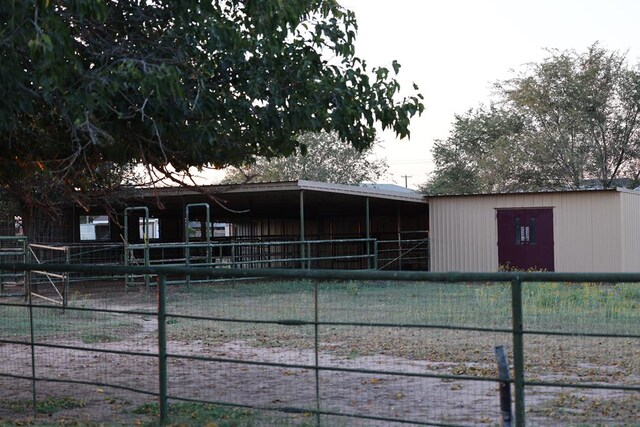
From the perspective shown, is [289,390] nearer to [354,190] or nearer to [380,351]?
[380,351]

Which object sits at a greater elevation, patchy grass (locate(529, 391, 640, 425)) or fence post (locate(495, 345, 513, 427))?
fence post (locate(495, 345, 513, 427))

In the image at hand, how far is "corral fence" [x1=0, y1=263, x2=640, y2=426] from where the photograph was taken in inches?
242

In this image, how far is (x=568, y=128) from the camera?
48531 millimetres

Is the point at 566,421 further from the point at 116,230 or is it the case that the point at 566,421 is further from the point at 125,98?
the point at 116,230

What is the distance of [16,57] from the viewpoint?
7609 mm

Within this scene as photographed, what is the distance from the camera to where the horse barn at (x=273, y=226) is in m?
26.6

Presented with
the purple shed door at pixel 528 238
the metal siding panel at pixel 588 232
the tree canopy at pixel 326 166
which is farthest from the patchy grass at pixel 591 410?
the tree canopy at pixel 326 166

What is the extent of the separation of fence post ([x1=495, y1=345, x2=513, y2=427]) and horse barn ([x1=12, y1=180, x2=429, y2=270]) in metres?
17.9

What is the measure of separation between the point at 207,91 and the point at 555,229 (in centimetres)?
2007

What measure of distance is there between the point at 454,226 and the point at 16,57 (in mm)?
22772

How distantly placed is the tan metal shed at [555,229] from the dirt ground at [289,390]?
17245 mm

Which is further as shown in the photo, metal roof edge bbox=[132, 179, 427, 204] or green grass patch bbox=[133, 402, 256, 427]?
metal roof edge bbox=[132, 179, 427, 204]

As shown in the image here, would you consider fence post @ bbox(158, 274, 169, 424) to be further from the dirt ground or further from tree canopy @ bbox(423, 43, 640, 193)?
tree canopy @ bbox(423, 43, 640, 193)

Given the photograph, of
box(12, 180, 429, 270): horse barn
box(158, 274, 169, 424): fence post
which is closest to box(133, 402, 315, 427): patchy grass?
box(158, 274, 169, 424): fence post
